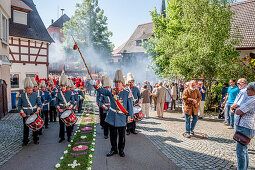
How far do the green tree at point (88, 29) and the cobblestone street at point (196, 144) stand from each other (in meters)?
26.3

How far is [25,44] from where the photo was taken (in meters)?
20.4

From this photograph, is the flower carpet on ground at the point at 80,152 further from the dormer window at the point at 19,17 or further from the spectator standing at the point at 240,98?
the dormer window at the point at 19,17

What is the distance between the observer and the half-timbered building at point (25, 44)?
62.7 ft

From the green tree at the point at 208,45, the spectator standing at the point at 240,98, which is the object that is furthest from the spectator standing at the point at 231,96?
the green tree at the point at 208,45

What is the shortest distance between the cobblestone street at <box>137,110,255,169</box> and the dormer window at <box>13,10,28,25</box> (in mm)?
17818

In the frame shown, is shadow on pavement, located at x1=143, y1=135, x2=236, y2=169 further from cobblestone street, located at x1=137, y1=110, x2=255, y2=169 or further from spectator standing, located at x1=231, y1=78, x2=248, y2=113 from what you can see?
spectator standing, located at x1=231, y1=78, x2=248, y2=113

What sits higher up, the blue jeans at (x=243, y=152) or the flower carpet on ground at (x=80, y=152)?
the blue jeans at (x=243, y=152)

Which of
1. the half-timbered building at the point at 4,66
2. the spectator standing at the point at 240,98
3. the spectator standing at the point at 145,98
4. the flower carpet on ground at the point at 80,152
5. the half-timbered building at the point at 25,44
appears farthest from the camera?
the half-timbered building at the point at 25,44

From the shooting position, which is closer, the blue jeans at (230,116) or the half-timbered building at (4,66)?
the blue jeans at (230,116)

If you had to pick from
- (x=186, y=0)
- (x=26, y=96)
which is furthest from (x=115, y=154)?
(x=186, y=0)

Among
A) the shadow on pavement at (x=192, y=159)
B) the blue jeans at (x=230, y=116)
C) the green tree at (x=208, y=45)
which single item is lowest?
the shadow on pavement at (x=192, y=159)

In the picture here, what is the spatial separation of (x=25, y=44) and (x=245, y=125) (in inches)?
856

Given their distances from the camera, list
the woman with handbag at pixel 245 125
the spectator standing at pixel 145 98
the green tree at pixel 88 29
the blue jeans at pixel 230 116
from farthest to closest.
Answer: the green tree at pixel 88 29 → the spectator standing at pixel 145 98 → the blue jeans at pixel 230 116 → the woman with handbag at pixel 245 125

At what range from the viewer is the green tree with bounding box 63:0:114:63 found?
109ft
